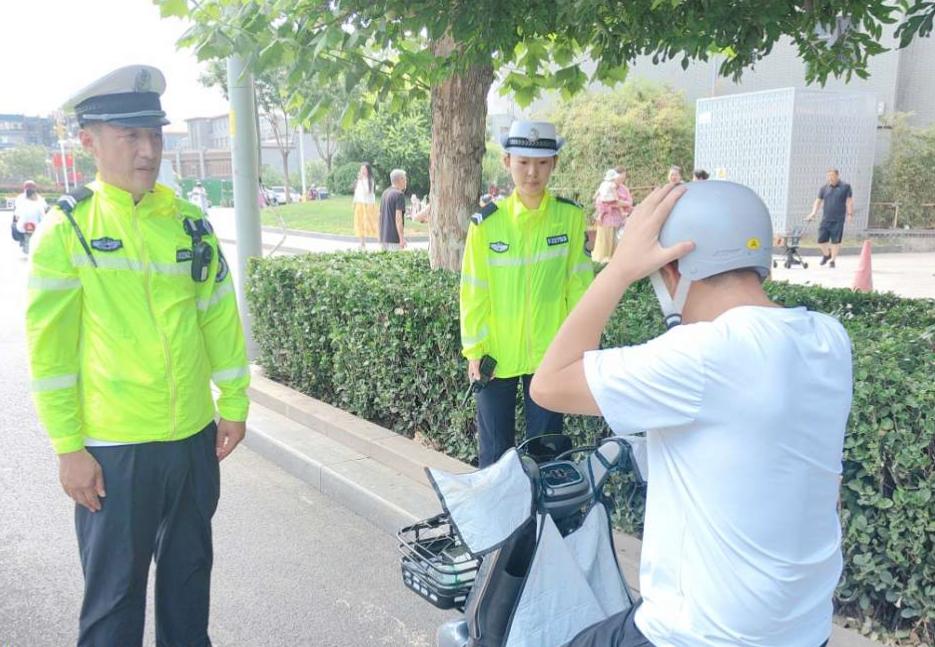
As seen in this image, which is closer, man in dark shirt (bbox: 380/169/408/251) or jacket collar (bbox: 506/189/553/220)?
jacket collar (bbox: 506/189/553/220)

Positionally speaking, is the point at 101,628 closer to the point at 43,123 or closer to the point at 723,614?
the point at 723,614

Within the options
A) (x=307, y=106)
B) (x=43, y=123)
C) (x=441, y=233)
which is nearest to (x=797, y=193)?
(x=441, y=233)

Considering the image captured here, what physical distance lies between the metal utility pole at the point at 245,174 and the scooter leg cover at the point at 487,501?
5.78 metres

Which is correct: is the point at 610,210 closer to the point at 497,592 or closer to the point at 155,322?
the point at 155,322

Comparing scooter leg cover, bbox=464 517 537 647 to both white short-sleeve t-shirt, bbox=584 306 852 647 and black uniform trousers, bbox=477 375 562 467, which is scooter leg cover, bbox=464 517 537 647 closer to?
white short-sleeve t-shirt, bbox=584 306 852 647

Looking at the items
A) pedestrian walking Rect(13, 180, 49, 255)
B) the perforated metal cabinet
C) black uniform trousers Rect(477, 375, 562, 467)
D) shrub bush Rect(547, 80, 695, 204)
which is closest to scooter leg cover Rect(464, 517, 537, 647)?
black uniform trousers Rect(477, 375, 562, 467)

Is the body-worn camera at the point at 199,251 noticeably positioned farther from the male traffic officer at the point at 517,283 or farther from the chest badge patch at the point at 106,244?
the male traffic officer at the point at 517,283

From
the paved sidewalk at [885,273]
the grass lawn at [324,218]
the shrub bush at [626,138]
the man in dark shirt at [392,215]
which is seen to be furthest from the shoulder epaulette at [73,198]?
the shrub bush at [626,138]

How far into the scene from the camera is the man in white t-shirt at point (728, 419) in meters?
1.35

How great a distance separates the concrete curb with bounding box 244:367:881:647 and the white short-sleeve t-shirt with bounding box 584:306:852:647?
227cm

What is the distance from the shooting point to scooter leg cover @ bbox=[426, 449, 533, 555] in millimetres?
1813

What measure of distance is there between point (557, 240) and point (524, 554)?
2.05m

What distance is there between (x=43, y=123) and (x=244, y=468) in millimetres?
116808

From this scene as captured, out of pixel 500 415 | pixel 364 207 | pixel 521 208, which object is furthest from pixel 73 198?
pixel 364 207
